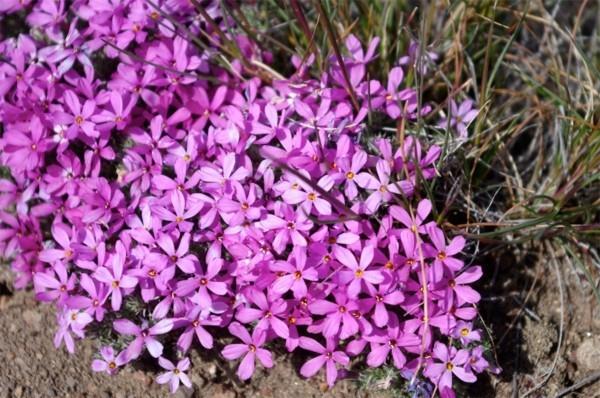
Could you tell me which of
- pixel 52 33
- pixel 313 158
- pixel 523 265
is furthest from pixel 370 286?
pixel 52 33

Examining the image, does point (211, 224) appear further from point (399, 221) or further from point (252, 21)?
point (252, 21)

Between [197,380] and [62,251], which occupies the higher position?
[62,251]

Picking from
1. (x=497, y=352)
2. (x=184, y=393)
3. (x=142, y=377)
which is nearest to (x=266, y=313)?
(x=184, y=393)

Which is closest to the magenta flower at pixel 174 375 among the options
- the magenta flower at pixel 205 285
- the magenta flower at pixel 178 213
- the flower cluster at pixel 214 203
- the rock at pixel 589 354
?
the flower cluster at pixel 214 203

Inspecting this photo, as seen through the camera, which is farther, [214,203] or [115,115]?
[115,115]

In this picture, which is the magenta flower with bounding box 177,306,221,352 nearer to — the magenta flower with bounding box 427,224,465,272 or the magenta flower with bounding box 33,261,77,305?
the magenta flower with bounding box 33,261,77,305

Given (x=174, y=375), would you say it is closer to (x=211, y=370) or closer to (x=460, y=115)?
(x=211, y=370)
